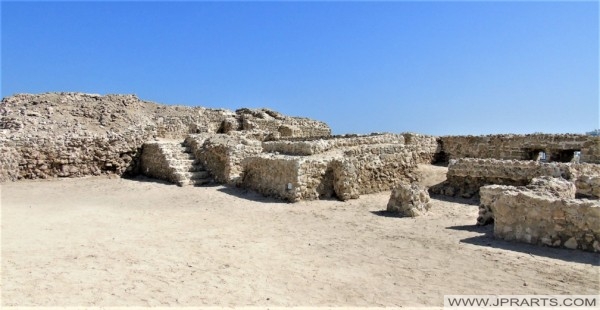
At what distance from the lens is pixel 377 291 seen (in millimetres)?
5492

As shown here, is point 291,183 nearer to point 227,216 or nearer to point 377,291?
point 227,216

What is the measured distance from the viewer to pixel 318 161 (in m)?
12.2

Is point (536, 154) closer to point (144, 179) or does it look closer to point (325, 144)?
point (325, 144)

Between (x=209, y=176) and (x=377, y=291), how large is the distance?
35.5 ft

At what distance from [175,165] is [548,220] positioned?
11879 millimetres

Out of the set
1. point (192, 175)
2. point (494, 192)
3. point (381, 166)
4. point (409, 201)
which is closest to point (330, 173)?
point (381, 166)

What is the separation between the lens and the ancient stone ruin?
7555 millimetres

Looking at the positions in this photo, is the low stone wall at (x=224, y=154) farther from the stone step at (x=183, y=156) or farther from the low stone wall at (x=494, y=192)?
the low stone wall at (x=494, y=192)

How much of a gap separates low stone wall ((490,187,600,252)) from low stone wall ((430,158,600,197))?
192 inches

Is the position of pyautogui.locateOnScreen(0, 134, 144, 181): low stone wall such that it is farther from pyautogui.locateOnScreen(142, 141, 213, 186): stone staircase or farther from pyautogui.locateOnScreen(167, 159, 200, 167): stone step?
pyautogui.locateOnScreen(167, 159, 200, 167): stone step

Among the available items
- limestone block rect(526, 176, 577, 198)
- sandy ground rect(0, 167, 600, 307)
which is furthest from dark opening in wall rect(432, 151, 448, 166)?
limestone block rect(526, 176, 577, 198)

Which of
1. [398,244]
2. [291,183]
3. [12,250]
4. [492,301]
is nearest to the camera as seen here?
[492,301]

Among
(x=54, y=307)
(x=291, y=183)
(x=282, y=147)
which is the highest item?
(x=282, y=147)

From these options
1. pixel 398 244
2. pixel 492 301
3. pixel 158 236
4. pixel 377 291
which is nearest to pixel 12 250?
pixel 158 236
